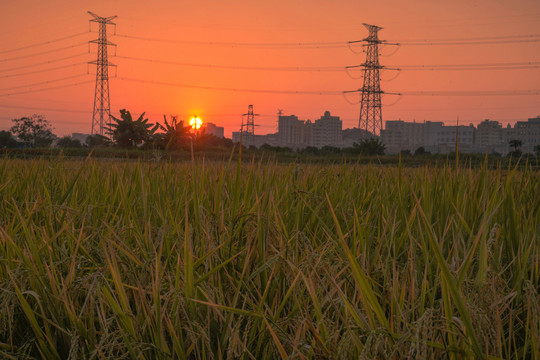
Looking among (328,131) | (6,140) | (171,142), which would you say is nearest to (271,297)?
(171,142)

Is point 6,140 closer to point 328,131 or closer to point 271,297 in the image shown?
point 271,297

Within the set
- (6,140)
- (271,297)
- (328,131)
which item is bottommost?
(271,297)

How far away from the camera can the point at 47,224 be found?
1667mm

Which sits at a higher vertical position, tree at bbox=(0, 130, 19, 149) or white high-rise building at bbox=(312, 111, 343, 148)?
white high-rise building at bbox=(312, 111, 343, 148)

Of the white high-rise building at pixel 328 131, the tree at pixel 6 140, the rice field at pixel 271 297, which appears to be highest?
the white high-rise building at pixel 328 131

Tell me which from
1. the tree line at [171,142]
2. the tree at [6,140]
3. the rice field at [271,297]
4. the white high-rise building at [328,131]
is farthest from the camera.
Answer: the white high-rise building at [328,131]

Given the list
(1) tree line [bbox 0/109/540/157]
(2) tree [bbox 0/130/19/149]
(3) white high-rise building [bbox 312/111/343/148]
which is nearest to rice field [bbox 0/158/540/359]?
(1) tree line [bbox 0/109/540/157]

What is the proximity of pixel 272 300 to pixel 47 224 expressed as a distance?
95 cm

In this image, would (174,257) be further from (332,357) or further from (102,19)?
(102,19)

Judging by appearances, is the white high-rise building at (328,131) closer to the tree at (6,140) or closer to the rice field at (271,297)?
the tree at (6,140)

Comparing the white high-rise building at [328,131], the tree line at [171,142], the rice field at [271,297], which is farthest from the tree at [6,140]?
the white high-rise building at [328,131]

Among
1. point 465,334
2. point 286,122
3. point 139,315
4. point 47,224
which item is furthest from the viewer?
point 286,122

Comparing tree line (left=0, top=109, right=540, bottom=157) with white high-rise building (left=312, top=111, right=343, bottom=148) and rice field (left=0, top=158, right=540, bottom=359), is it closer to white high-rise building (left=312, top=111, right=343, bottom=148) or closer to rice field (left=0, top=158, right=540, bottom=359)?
rice field (left=0, top=158, right=540, bottom=359)

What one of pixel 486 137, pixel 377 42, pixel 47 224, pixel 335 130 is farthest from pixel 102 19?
pixel 486 137
